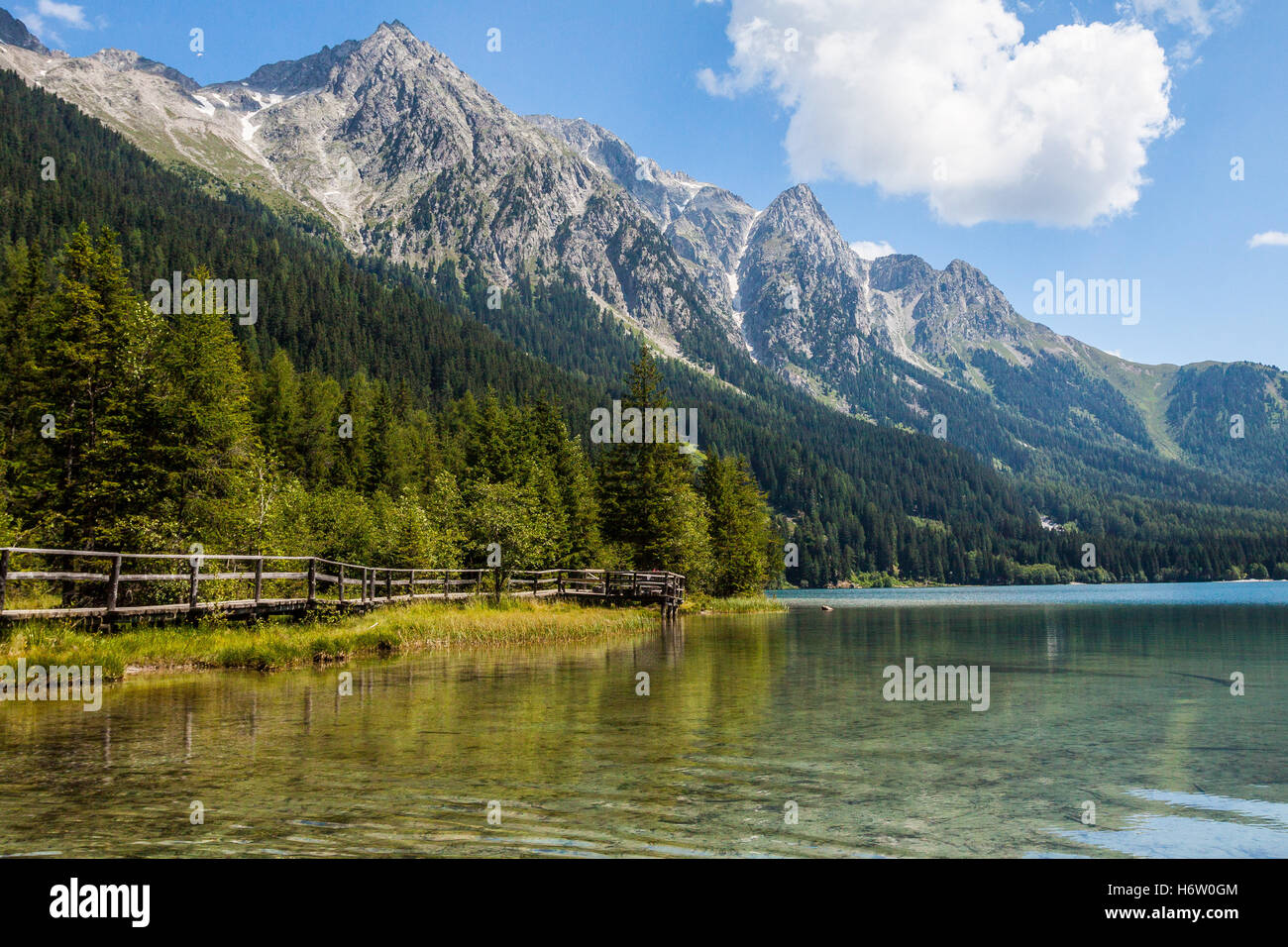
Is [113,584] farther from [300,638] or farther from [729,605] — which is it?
[729,605]

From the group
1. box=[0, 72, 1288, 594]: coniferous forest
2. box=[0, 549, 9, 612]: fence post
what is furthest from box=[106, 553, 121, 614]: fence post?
box=[0, 72, 1288, 594]: coniferous forest

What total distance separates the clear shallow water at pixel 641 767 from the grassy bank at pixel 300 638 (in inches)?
52.2

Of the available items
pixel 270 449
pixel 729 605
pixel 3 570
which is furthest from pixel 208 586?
pixel 729 605

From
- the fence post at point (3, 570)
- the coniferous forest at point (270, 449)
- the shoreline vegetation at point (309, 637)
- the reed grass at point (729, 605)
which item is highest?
the coniferous forest at point (270, 449)

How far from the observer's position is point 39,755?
11.9 metres

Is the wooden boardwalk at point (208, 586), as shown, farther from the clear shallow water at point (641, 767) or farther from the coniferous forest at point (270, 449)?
the clear shallow water at point (641, 767)

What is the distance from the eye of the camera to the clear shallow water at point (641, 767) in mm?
8492

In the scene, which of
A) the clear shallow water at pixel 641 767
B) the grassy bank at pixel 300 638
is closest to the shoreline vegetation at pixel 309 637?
the grassy bank at pixel 300 638

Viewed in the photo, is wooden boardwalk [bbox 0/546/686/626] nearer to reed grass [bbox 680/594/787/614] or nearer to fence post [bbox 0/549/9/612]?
fence post [bbox 0/549/9/612]

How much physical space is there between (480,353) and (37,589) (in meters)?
150

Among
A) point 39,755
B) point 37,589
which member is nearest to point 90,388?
point 37,589

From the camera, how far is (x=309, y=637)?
26.1m

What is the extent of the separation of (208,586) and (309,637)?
5606 mm
